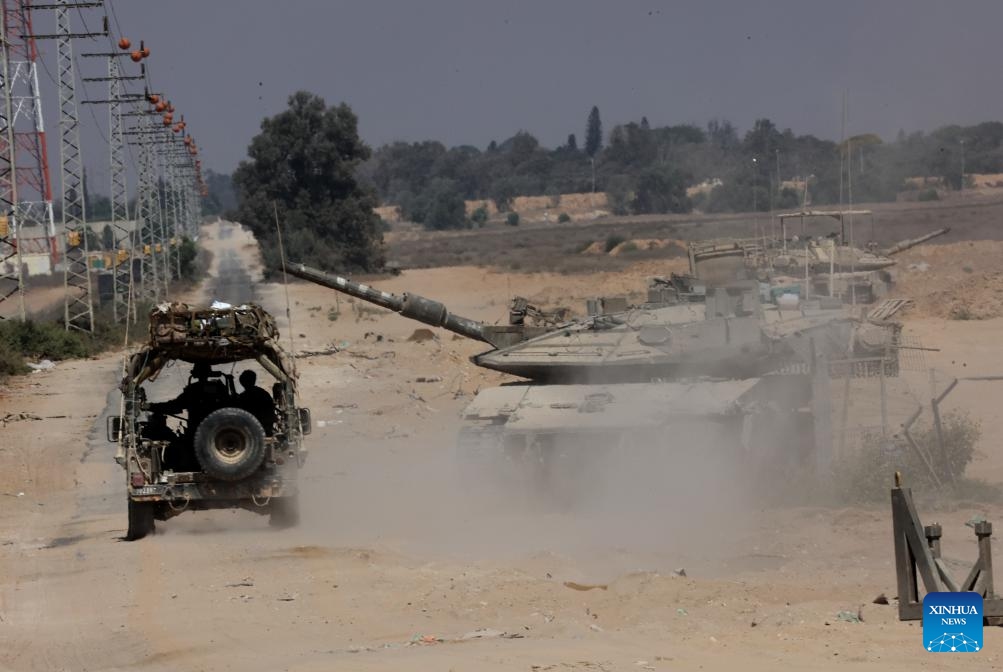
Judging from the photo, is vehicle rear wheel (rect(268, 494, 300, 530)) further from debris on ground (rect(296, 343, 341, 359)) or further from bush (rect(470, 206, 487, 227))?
bush (rect(470, 206, 487, 227))

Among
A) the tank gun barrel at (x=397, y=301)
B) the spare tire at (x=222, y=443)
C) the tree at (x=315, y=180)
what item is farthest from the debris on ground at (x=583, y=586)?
the tree at (x=315, y=180)

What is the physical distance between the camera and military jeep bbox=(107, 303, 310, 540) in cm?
1270

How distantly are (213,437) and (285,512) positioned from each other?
109 cm

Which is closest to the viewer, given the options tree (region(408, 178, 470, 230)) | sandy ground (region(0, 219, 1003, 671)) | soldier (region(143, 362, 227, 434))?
sandy ground (region(0, 219, 1003, 671))

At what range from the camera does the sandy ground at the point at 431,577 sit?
27.9 feet

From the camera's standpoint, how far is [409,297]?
18.1 meters

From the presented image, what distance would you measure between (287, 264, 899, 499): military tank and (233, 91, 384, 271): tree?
44.8 metres

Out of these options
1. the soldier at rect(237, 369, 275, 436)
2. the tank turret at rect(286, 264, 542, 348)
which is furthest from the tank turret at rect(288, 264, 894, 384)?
the soldier at rect(237, 369, 275, 436)

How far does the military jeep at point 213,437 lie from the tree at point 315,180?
49005 millimetres

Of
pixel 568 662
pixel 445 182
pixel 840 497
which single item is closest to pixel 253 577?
pixel 568 662

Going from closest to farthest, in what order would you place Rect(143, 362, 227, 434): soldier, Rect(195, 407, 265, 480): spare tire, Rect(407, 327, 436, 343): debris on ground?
Rect(195, 407, 265, 480): spare tire → Rect(143, 362, 227, 434): soldier → Rect(407, 327, 436, 343): debris on ground

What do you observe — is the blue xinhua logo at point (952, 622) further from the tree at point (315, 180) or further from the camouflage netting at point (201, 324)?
the tree at point (315, 180)

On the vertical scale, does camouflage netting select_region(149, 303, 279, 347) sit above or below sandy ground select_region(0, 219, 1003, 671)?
above

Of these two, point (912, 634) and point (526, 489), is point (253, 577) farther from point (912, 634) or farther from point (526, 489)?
point (912, 634)
